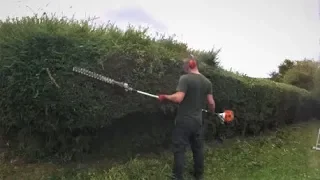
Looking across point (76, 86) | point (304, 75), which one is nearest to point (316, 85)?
point (304, 75)

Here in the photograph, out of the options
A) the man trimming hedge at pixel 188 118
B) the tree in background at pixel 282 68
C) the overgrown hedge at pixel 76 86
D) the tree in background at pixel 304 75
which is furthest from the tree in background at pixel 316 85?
the man trimming hedge at pixel 188 118

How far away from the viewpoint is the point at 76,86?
6.80m

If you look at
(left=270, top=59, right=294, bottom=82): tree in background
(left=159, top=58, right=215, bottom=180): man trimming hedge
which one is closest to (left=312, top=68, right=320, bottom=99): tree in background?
(left=270, top=59, right=294, bottom=82): tree in background

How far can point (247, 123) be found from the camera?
13367 millimetres

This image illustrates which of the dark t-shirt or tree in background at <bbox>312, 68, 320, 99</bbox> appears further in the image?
tree in background at <bbox>312, 68, 320, 99</bbox>

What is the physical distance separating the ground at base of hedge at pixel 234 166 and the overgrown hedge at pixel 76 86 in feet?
1.24

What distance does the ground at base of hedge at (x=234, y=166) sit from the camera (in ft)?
23.1

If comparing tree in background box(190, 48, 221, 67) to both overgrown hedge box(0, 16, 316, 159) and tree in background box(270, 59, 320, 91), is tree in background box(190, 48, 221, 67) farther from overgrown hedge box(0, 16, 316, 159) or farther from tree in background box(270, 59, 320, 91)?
tree in background box(270, 59, 320, 91)

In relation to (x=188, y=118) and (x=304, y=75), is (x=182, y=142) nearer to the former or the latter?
(x=188, y=118)

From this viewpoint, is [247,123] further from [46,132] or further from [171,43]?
[46,132]

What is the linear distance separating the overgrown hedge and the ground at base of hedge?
1.24ft

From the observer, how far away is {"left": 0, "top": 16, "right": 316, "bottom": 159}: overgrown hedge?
6.66 metres

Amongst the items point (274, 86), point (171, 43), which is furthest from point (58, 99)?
point (274, 86)

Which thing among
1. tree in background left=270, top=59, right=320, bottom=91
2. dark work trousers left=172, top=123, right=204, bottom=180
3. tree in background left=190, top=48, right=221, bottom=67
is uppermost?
tree in background left=270, top=59, right=320, bottom=91
